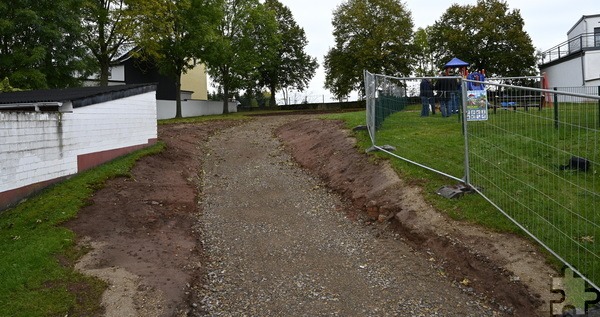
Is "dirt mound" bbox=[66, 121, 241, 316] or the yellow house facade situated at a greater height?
the yellow house facade

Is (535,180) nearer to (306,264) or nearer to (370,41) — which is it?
(306,264)

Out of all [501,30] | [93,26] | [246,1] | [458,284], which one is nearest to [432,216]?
[458,284]

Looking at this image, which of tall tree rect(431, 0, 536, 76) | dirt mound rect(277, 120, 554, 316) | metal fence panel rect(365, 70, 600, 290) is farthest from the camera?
tall tree rect(431, 0, 536, 76)

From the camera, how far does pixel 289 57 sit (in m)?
61.0

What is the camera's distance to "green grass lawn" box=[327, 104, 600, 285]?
20.0ft

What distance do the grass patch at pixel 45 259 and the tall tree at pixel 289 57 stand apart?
5054 cm

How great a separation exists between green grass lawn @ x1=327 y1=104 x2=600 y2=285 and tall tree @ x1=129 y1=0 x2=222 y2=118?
75.4 feet

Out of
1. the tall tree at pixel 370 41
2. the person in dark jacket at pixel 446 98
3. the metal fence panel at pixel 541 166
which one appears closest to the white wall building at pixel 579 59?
the tall tree at pixel 370 41

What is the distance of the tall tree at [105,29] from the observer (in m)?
27.2

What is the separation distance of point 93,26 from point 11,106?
59.6ft

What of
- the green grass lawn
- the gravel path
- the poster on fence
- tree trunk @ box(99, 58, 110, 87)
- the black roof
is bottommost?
the gravel path

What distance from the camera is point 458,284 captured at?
6.19 m

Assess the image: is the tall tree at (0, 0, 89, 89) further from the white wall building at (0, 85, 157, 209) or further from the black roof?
the white wall building at (0, 85, 157, 209)

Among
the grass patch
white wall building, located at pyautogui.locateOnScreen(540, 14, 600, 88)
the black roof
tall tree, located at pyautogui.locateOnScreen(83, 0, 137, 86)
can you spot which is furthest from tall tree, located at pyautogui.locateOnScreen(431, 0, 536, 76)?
the grass patch
